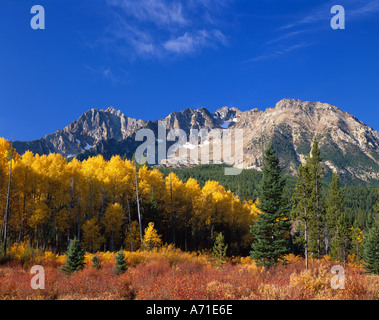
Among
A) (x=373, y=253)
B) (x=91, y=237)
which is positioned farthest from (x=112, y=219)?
(x=373, y=253)

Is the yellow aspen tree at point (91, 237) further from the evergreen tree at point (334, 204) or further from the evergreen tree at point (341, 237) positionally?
the evergreen tree at point (334, 204)

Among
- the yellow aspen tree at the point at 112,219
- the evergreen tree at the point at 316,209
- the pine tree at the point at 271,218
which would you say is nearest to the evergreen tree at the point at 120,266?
the pine tree at the point at 271,218

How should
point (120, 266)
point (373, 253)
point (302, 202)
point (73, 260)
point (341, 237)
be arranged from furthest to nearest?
point (341, 237) < point (373, 253) < point (302, 202) < point (73, 260) < point (120, 266)

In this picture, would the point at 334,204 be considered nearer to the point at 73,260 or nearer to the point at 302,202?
the point at 302,202

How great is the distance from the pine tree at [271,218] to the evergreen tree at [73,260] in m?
16.9

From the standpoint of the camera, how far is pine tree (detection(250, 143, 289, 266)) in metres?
23.2

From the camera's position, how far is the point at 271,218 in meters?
23.5

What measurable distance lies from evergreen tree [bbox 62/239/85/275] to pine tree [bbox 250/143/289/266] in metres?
16.9

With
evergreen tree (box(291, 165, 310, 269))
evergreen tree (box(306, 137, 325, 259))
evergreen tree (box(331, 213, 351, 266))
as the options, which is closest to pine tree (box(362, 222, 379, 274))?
evergreen tree (box(331, 213, 351, 266))

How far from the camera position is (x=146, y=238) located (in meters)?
27.4

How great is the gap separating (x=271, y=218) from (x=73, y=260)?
18.7m

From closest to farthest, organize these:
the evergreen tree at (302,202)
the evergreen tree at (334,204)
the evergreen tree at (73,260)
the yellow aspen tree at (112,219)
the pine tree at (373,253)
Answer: the evergreen tree at (73,260) < the evergreen tree at (302,202) < the yellow aspen tree at (112,219) < the pine tree at (373,253) < the evergreen tree at (334,204)

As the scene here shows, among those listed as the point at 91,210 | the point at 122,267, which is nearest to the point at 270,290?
the point at 122,267

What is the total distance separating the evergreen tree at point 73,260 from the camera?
49.8 ft
